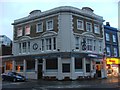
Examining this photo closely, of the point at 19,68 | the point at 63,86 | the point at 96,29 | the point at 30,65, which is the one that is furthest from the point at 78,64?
the point at 63,86

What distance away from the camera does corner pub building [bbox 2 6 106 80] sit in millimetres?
35000

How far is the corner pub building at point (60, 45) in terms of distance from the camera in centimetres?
3500

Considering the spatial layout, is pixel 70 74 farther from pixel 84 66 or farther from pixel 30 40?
pixel 30 40

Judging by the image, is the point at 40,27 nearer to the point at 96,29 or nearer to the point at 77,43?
the point at 77,43

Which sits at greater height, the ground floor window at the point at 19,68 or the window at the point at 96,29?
the window at the point at 96,29

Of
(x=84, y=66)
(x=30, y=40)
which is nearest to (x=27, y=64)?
(x=30, y=40)

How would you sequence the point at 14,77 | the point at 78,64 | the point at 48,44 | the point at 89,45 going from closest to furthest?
the point at 14,77
the point at 78,64
the point at 48,44
the point at 89,45

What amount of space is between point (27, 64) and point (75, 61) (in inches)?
374

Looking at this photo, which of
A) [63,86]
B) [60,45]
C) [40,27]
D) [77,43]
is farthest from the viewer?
[40,27]

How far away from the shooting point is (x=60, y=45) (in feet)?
115

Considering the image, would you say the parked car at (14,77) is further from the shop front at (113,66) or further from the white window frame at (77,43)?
the shop front at (113,66)

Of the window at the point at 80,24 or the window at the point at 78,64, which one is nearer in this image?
the window at the point at 78,64

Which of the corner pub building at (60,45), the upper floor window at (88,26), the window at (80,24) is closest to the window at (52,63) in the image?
the corner pub building at (60,45)

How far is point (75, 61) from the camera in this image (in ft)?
117
